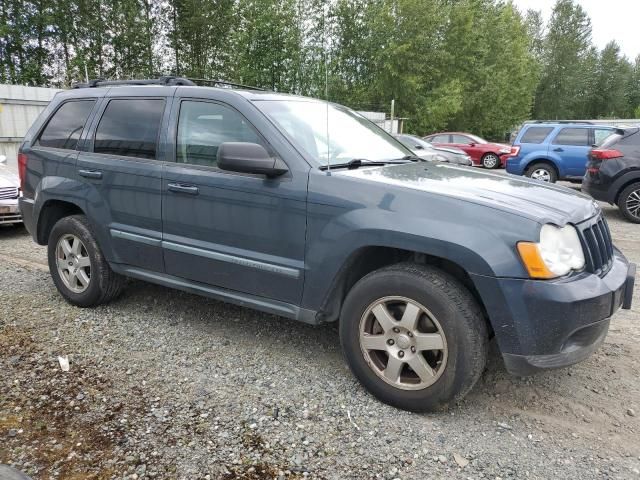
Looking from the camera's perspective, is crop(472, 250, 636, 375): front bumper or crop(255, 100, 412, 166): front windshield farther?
crop(255, 100, 412, 166): front windshield

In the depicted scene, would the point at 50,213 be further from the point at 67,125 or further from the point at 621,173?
the point at 621,173

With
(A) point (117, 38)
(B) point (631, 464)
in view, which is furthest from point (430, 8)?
(B) point (631, 464)

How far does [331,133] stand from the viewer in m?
3.62

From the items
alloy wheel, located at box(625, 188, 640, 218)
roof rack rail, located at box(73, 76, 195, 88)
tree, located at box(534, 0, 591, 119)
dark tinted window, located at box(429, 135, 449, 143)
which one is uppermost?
tree, located at box(534, 0, 591, 119)

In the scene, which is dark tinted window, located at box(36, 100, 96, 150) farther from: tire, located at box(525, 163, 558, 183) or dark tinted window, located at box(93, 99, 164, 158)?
tire, located at box(525, 163, 558, 183)

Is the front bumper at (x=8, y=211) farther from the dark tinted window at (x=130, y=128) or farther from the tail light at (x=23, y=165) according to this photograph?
the dark tinted window at (x=130, y=128)

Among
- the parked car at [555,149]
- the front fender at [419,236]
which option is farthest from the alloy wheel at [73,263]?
the parked car at [555,149]

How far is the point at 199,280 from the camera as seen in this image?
3623 millimetres

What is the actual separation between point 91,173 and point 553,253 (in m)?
3.35

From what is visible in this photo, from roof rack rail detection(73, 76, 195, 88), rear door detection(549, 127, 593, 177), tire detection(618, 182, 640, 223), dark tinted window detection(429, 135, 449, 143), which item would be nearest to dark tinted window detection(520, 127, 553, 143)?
rear door detection(549, 127, 593, 177)

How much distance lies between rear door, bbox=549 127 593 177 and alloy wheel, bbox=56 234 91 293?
11.1 metres

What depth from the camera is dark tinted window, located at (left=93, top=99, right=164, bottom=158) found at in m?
3.81

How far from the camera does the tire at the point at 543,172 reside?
12.3m

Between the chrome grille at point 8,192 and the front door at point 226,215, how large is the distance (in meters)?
4.90
